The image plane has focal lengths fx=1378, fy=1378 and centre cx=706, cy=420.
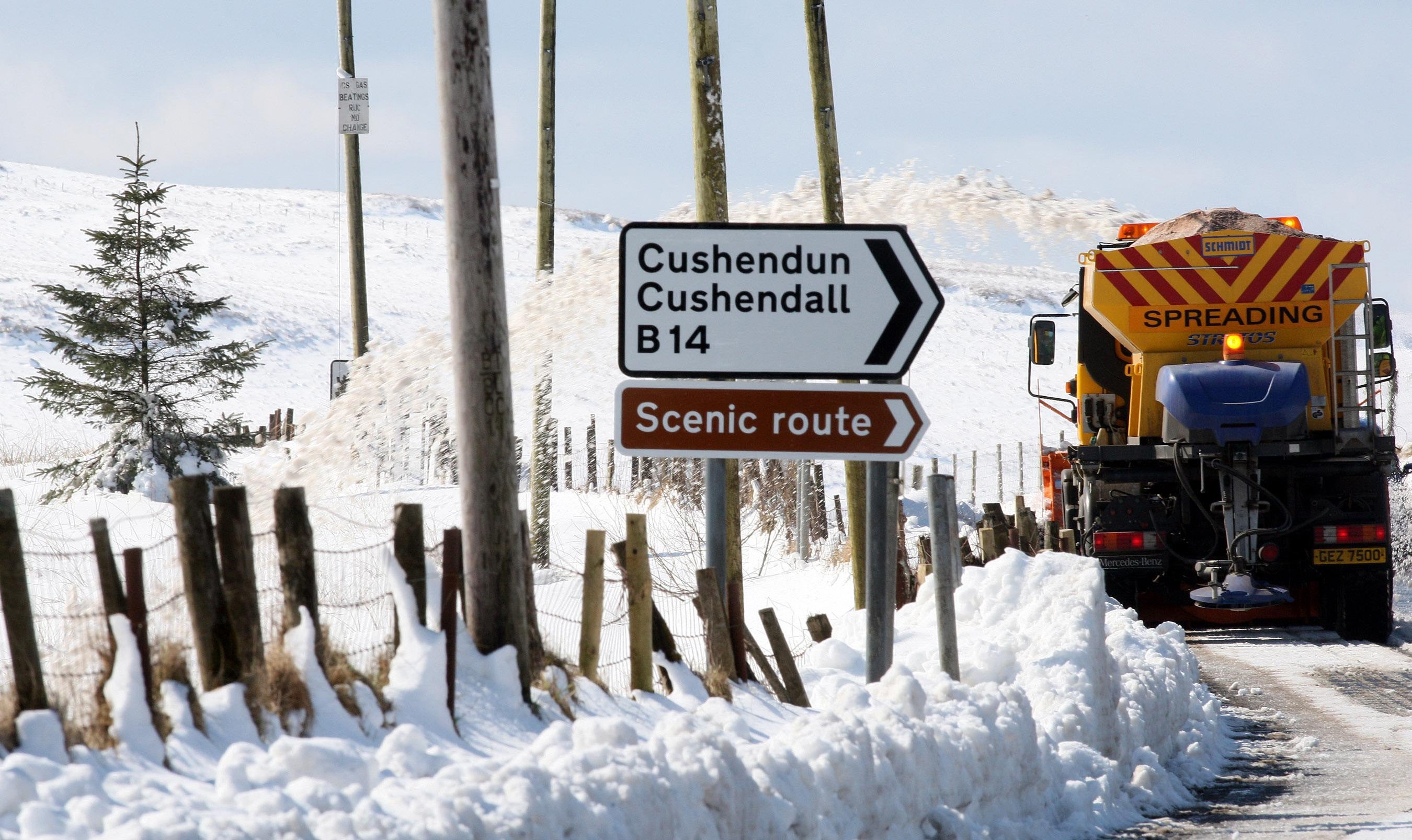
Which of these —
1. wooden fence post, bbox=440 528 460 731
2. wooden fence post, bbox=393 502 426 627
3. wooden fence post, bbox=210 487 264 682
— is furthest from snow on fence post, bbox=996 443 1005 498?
wooden fence post, bbox=210 487 264 682

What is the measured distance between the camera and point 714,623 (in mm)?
5953

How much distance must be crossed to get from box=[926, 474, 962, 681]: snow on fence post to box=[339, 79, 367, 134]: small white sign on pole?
11.6 metres

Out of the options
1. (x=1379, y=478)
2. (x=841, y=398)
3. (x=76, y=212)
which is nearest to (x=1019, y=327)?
(x=76, y=212)

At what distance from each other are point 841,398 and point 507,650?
1.81 m

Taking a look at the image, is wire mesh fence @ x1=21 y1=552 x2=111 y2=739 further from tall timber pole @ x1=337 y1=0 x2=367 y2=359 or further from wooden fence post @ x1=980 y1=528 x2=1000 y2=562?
tall timber pole @ x1=337 y1=0 x2=367 y2=359

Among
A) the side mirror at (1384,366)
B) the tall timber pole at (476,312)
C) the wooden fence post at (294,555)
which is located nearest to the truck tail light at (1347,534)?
the side mirror at (1384,366)

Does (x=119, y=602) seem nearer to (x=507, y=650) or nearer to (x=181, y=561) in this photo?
(x=181, y=561)

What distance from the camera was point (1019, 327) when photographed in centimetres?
8062

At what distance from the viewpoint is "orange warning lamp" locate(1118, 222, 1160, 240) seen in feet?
43.3

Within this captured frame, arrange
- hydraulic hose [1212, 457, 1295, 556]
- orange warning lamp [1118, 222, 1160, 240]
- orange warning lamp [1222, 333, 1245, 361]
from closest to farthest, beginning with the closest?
hydraulic hose [1212, 457, 1295, 556]
orange warning lamp [1222, 333, 1245, 361]
orange warning lamp [1118, 222, 1160, 240]

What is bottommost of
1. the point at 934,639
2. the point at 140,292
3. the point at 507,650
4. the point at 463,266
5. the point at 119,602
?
the point at 934,639

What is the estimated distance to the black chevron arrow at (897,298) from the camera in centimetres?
586

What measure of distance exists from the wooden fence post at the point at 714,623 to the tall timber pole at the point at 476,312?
3.26ft

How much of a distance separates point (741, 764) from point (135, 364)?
18.6m
